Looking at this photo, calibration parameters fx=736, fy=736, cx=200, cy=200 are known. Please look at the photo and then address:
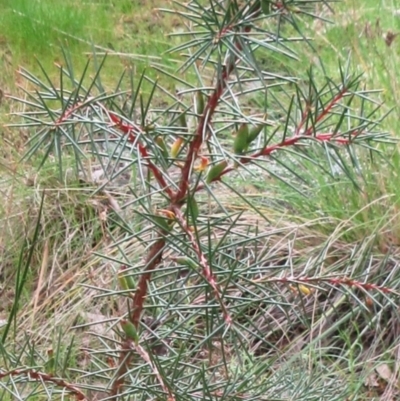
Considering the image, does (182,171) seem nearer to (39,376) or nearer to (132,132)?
(132,132)

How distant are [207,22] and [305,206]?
1.30 m

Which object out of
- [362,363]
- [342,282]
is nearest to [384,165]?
[362,363]

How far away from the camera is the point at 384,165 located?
193 cm

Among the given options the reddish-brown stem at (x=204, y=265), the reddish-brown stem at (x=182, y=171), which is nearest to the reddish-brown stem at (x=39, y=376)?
the reddish-brown stem at (x=182, y=171)

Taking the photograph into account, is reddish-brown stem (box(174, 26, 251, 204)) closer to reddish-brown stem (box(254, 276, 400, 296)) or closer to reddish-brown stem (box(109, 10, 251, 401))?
reddish-brown stem (box(109, 10, 251, 401))

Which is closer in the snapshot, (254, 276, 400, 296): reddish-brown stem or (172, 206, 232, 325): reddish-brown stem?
(172, 206, 232, 325): reddish-brown stem

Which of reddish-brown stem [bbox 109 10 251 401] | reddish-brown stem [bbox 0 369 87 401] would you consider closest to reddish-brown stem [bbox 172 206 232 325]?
reddish-brown stem [bbox 109 10 251 401]

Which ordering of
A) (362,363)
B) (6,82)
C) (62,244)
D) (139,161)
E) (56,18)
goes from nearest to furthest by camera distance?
1. (139,161)
2. (362,363)
3. (62,244)
4. (6,82)
5. (56,18)

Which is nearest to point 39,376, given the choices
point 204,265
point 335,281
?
point 204,265

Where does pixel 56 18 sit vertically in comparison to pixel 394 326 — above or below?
above

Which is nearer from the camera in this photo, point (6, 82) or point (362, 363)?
point (362, 363)

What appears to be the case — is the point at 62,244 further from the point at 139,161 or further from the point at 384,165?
the point at 139,161

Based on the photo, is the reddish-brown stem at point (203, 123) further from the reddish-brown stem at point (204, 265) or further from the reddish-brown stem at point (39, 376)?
the reddish-brown stem at point (39, 376)

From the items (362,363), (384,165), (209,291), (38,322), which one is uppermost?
(209,291)
